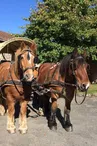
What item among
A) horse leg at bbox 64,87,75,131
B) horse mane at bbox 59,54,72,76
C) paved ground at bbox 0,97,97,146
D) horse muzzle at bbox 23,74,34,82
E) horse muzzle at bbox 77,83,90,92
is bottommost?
paved ground at bbox 0,97,97,146

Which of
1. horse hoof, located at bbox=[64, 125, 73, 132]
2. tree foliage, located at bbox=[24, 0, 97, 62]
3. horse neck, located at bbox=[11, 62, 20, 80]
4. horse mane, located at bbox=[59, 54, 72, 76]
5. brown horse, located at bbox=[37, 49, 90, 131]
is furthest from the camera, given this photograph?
tree foliage, located at bbox=[24, 0, 97, 62]

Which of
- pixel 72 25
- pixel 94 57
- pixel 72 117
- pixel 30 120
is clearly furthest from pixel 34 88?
pixel 94 57

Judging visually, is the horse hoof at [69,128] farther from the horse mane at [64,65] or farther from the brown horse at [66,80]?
the horse mane at [64,65]

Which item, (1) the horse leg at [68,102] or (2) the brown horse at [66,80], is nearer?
(2) the brown horse at [66,80]

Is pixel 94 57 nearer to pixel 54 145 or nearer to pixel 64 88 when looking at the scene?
pixel 64 88

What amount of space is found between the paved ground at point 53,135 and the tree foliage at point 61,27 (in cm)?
819

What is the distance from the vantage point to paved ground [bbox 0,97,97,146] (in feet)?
22.2

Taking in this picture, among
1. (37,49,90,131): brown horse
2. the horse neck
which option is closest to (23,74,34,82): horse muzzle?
the horse neck

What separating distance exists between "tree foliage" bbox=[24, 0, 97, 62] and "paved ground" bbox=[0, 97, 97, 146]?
26.9 feet

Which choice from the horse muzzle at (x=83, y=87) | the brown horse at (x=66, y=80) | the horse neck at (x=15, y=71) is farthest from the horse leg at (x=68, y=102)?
the horse neck at (x=15, y=71)

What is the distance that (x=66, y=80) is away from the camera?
25.1 feet

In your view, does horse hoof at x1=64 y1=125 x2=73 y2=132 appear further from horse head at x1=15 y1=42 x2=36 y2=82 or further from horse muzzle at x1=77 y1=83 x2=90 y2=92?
horse head at x1=15 y1=42 x2=36 y2=82

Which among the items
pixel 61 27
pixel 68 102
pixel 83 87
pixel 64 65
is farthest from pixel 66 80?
pixel 61 27

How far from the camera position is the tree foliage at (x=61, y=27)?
17156 millimetres
